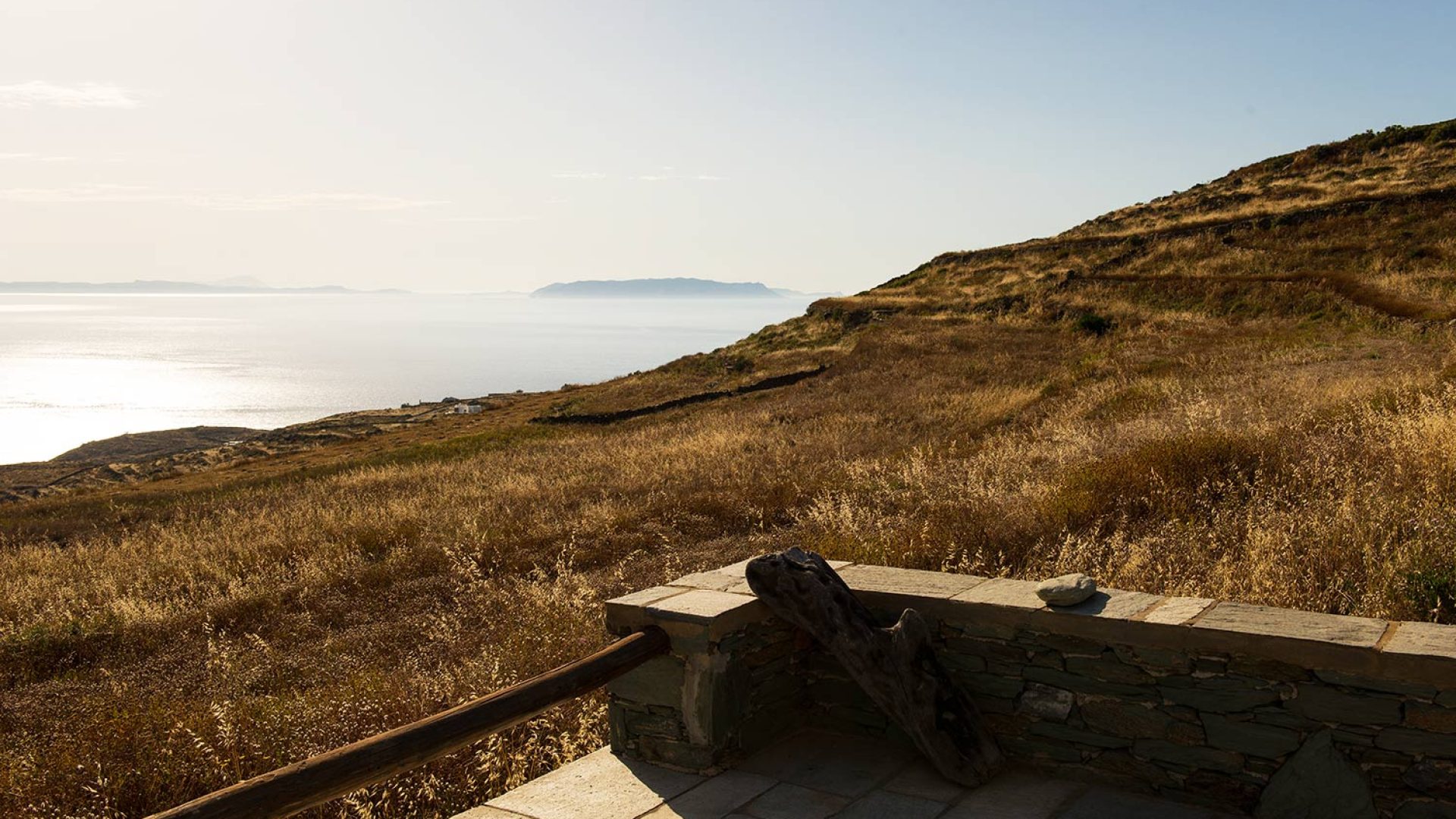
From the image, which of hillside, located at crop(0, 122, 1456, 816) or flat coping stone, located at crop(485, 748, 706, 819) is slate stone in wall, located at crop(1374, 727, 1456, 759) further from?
flat coping stone, located at crop(485, 748, 706, 819)

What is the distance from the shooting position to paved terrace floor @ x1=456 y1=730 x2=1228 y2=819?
14.4 feet

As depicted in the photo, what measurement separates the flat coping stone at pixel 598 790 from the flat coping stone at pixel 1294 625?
2.66 metres

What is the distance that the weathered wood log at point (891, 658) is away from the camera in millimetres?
4719

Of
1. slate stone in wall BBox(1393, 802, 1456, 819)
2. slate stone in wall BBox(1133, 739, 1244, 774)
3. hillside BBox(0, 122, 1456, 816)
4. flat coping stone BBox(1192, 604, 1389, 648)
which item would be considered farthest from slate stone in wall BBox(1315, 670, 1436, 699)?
hillside BBox(0, 122, 1456, 816)

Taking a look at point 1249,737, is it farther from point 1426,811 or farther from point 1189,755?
point 1426,811

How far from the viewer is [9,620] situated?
10781 mm

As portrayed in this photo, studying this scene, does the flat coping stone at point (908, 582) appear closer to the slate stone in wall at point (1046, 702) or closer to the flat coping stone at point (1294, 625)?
the slate stone in wall at point (1046, 702)

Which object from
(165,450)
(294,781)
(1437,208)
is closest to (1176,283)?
(1437,208)

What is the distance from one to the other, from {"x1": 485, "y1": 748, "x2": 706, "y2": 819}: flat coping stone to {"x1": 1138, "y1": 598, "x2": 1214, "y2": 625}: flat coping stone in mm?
2392

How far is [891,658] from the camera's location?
4.89 metres

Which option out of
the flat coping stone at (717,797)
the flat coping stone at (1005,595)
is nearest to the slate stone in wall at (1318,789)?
the flat coping stone at (1005,595)

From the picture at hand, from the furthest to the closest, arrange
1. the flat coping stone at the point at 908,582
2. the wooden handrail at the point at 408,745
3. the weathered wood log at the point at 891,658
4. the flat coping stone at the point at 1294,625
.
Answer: the flat coping stone at the point at 908,582, the weathered wood log at the point at 891,658, the flat coping stone at the point at 1294,625, the wooden handrail at the point at 408,745

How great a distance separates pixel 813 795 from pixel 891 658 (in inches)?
30.7

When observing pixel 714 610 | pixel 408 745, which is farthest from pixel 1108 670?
pixel 408 745
